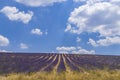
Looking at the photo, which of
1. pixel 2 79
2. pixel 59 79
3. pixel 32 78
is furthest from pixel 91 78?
pixel 2 79

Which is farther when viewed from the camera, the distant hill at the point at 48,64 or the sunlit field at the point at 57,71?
the distant hill at the point at 48,64

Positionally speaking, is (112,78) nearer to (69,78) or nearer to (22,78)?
(69,78)

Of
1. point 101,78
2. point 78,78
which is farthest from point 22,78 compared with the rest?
point 101,78

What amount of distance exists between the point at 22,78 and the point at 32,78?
726mm

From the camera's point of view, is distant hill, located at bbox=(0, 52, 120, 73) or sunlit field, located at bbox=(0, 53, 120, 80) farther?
distant hill, located at bbox=(0, 52, 120, 73)

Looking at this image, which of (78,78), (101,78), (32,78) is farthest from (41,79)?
(101,78)

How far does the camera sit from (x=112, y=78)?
23.5 m

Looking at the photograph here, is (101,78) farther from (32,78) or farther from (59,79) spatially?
(32,78)

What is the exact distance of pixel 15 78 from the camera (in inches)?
907

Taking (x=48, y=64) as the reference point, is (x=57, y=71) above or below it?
below

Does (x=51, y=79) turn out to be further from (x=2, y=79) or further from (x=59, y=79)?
(x=2, y=79)

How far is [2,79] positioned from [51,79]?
369 centimetres

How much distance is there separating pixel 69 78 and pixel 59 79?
739 millimetres

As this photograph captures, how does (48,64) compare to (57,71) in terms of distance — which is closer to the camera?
(57,71)
